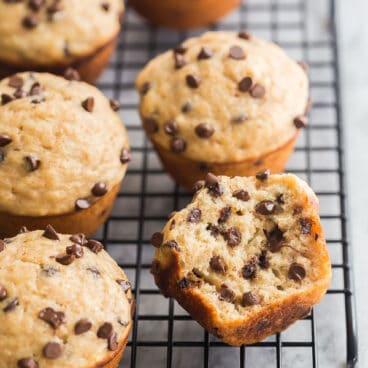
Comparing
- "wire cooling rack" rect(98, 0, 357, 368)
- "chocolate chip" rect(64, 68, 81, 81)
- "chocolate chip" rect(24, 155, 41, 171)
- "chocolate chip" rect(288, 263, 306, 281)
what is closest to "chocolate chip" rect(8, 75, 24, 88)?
"chocolate chip" rect(64, 68, 81, 81)

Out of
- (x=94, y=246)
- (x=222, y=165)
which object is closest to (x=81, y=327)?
(x=94, y=246)

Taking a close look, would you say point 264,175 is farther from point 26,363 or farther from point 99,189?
point 26,363

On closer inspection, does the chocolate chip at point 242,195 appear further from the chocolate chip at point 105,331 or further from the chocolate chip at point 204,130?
the chocolate chip at point 105,331

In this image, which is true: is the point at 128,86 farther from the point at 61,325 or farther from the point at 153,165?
the point at 61,325

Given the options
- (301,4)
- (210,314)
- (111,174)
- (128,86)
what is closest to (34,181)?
(111,174)

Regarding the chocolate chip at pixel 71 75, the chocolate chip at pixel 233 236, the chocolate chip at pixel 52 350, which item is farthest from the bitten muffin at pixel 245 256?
the chocolate chip at pixel 71 75

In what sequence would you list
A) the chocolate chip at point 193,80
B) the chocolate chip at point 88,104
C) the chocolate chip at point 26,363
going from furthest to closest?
the chocolate chip at point 193,80 → the chocolate chip at point 88,104 → the chocolate chip at point 26,363
